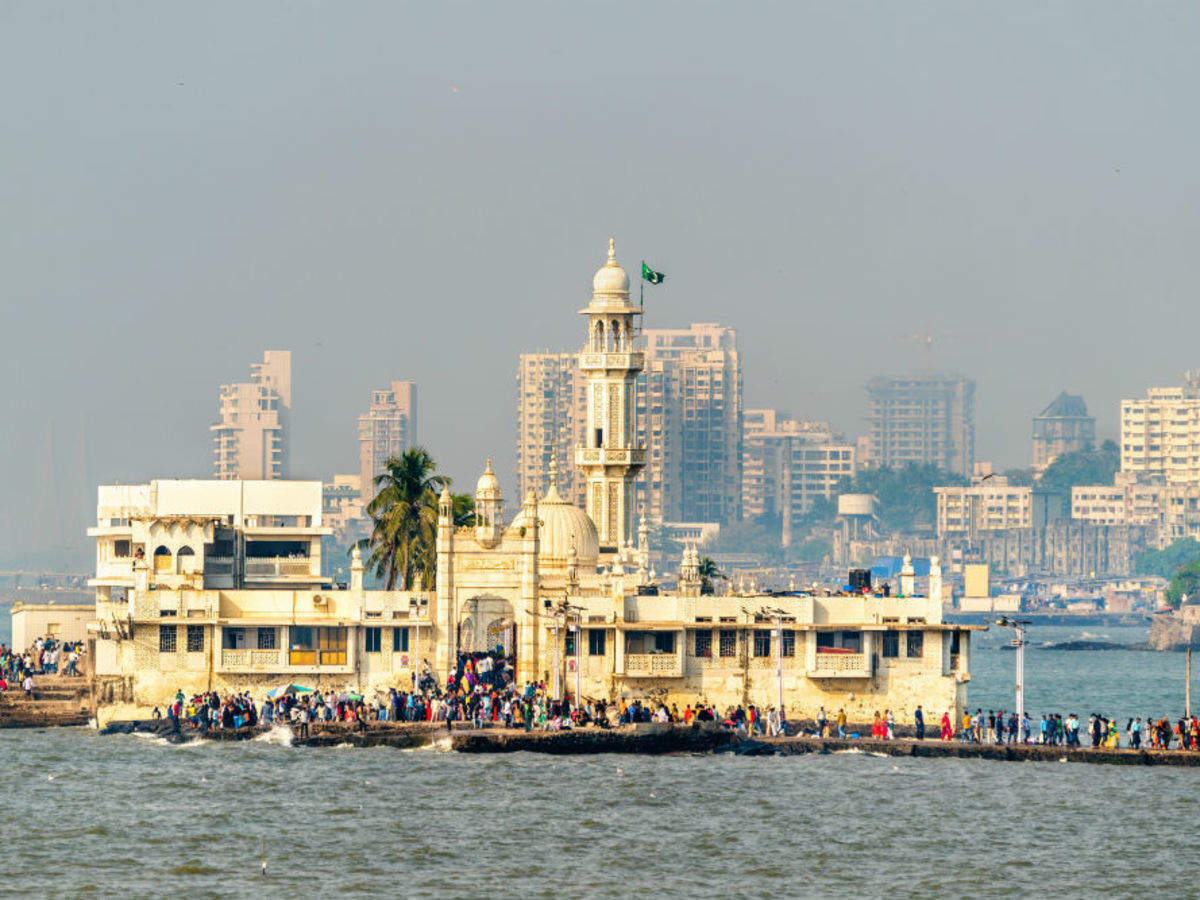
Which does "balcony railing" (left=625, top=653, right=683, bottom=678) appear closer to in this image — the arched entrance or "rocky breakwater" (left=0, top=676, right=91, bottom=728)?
the arched entrance

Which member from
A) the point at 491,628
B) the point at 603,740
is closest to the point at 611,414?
the point at 491,628

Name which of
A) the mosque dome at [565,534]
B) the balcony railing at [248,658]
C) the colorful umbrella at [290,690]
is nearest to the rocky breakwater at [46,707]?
the balcony railing at [248,658]

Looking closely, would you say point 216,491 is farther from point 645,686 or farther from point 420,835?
point 420,835

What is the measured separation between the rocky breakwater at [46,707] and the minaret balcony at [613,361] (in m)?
23.3

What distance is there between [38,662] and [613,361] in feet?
85.3

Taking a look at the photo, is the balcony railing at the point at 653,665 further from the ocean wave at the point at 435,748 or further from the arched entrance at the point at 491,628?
the ocean wave at the point at 435,748

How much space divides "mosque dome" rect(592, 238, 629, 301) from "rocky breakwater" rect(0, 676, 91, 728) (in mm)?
25436

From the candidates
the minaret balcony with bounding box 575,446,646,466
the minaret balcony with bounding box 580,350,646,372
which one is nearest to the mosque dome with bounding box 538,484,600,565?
the minaret balcony with bounding box 575,446,646,466

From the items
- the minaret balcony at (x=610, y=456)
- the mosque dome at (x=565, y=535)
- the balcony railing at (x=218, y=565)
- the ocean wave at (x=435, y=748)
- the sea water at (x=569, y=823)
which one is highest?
the minaret balcony at (x=610, y=456)

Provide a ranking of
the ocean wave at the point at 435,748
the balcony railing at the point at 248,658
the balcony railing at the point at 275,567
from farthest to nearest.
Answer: the balcony railing at the point at 275,567 < the balcony railing at the point at 248,658 < the ocean wave at the point at 435,748

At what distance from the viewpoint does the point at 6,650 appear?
103 m

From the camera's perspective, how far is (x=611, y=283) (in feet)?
334

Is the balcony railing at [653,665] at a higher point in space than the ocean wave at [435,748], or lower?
higher

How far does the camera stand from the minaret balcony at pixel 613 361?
10025 centimetres
